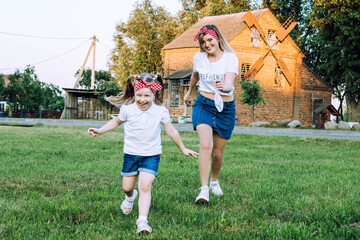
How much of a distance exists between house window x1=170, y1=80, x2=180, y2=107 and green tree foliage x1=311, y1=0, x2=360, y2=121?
42.8 ft

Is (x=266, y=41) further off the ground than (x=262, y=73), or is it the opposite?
(x=266, y=41)

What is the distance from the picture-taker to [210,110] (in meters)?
4.86

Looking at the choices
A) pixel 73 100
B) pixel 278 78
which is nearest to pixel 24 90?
pixel 73 100

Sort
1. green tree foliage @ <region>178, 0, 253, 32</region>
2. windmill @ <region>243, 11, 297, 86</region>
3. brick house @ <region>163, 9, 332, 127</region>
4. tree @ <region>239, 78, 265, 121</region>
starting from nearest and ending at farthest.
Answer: tree @ <region>239, 78, 265, 121</region>, windmill @ <region>243, 11, 297, 86</region>, brick house @ <region>163, 9, 332, 127</region>, green tree foliage @ <region>178, 0, 253, 32</region>

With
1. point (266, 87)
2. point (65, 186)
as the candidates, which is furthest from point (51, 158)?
point (266, 87)

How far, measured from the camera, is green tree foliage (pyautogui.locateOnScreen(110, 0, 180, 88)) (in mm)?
41844

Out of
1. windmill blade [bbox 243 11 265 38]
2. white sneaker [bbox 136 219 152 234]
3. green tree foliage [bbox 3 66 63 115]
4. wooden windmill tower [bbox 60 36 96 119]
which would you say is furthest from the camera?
green tree foliage [bbox 3 66 63 115]

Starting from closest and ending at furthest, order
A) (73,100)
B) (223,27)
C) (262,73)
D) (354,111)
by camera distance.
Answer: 1. (354,111)
2. (262,73)
3. (223,27)
4. (73,100)

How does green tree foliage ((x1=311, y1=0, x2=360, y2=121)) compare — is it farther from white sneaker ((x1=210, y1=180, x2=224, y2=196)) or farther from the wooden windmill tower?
white sneaker ((x1=210, y1=180, x2=224, y2=196))

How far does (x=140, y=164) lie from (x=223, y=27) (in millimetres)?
34926

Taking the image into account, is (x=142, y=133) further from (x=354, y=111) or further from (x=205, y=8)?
(x=205, y=8)

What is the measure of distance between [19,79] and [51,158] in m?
45.0

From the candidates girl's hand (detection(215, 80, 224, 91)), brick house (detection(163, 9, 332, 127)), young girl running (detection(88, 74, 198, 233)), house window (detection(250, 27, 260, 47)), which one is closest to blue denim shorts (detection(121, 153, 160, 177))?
young girl running (detection(88, 74, 198, 233))

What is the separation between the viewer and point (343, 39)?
107 feet
